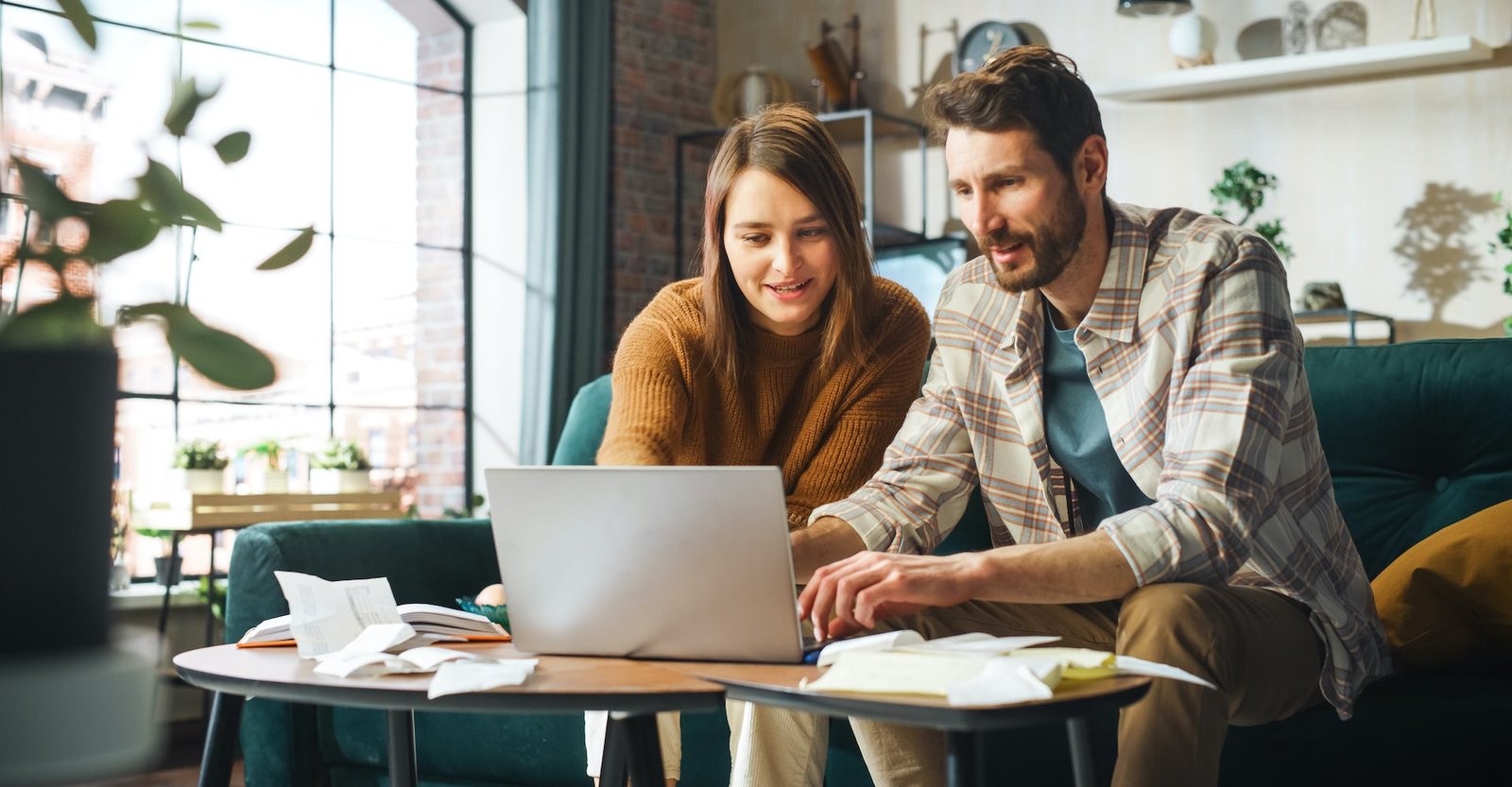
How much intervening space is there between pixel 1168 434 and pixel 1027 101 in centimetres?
44

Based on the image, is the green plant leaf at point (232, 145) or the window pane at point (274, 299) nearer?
the green plant leaf at point (232, 145)

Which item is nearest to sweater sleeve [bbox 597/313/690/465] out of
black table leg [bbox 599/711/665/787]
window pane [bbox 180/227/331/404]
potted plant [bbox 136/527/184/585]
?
black table leg [bbox 599/711/665/787]

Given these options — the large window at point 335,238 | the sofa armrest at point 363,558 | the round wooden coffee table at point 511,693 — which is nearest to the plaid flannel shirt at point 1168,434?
the round wooden coffee table at point 511,693

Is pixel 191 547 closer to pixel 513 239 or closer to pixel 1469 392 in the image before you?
pixel 513 239

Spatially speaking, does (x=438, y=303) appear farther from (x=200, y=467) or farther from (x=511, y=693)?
(x=511, y=693)

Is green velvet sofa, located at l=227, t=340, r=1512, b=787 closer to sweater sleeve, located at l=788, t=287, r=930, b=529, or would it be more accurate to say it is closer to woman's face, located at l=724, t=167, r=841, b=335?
sweater sleeve, located at l=788, t=287, r=930, b=529

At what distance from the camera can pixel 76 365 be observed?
16.5 inches

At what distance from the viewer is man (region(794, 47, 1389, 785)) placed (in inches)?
53.6

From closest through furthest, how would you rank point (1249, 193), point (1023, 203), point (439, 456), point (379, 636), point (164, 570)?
point (379, 636) → point (1023, 203) → point (164, 570) → point (1249, 193) → point (439, 456)

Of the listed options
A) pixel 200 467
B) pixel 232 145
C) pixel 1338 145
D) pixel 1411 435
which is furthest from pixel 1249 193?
pixel 232 145

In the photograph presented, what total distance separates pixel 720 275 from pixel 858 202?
229 mm

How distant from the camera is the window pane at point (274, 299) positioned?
13.7 feet

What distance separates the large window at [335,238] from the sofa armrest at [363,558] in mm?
1610

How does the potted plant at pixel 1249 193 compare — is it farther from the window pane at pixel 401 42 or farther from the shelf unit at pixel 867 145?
the window pane at pixel 401 42
